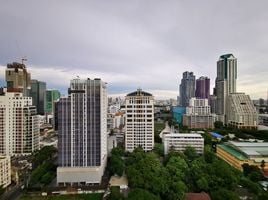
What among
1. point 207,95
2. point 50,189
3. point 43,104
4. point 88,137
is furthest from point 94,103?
point 207,95

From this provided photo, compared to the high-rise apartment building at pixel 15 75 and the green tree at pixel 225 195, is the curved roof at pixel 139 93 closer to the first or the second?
the green tree at pixel 225 195

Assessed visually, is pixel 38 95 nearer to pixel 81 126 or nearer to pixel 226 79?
pixel 81 126

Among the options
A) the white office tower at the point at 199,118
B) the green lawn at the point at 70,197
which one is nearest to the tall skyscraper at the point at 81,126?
the green lawn at the point at 70,197

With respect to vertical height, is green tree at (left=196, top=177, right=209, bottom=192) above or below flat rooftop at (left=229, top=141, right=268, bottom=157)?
below

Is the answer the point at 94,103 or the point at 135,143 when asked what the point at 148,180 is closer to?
the point at 94,103

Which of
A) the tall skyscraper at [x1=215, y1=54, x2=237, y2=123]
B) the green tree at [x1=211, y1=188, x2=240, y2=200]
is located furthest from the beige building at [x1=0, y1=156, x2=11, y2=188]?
the tall skyscraper at [x1=215, y1=54, x2=237, y2=123]

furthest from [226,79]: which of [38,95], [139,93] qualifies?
[38,95]

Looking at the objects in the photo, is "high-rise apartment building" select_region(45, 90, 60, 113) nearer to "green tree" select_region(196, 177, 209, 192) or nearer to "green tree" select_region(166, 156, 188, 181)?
"green tree" select_region(166, 156, 188, 181)
